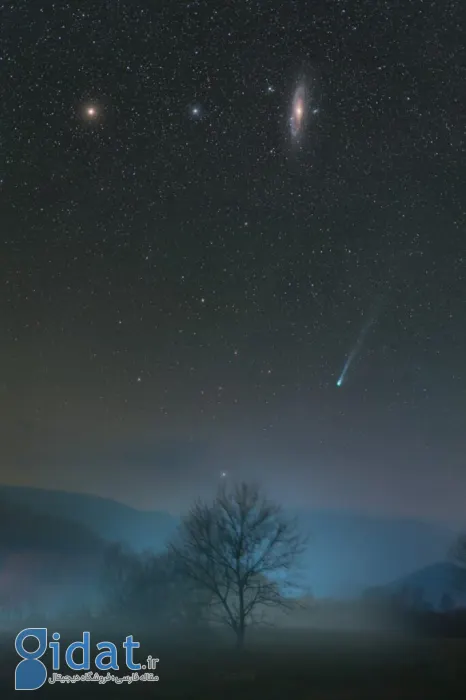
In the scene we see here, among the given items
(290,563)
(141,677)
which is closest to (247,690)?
(141,677)

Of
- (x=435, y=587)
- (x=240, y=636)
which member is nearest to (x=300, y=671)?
(x=240, y=636)

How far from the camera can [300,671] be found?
193 inches

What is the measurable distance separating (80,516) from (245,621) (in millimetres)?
2240

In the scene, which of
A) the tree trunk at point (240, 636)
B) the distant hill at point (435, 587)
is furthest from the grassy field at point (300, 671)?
the distant hill at point (435, 587)

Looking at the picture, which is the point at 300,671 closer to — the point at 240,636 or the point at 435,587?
the point at 240,636

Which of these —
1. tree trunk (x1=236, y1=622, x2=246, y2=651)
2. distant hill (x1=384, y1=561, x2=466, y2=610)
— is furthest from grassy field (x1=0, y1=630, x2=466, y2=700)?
distant hill (x1=384, y1=561, x2=466, y2=610)

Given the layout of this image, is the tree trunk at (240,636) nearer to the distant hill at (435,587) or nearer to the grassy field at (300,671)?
the grassy field at (300,671)

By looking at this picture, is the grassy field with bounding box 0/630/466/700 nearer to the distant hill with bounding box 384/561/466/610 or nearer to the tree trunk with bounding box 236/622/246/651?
the tree trunk with bounding box 236/622/246/651

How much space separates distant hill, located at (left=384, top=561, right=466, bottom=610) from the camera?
6151mm

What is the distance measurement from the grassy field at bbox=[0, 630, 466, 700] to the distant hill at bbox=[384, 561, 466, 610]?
0.75m

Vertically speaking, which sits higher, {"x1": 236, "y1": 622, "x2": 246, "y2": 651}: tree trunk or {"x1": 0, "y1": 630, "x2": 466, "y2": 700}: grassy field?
{"x1": 236, "y1": 622, "x2": 246, "y2": 651}: tree trunk

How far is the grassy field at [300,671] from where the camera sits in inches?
184

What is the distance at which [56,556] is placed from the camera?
22.2 feet

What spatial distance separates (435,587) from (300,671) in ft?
6.60
